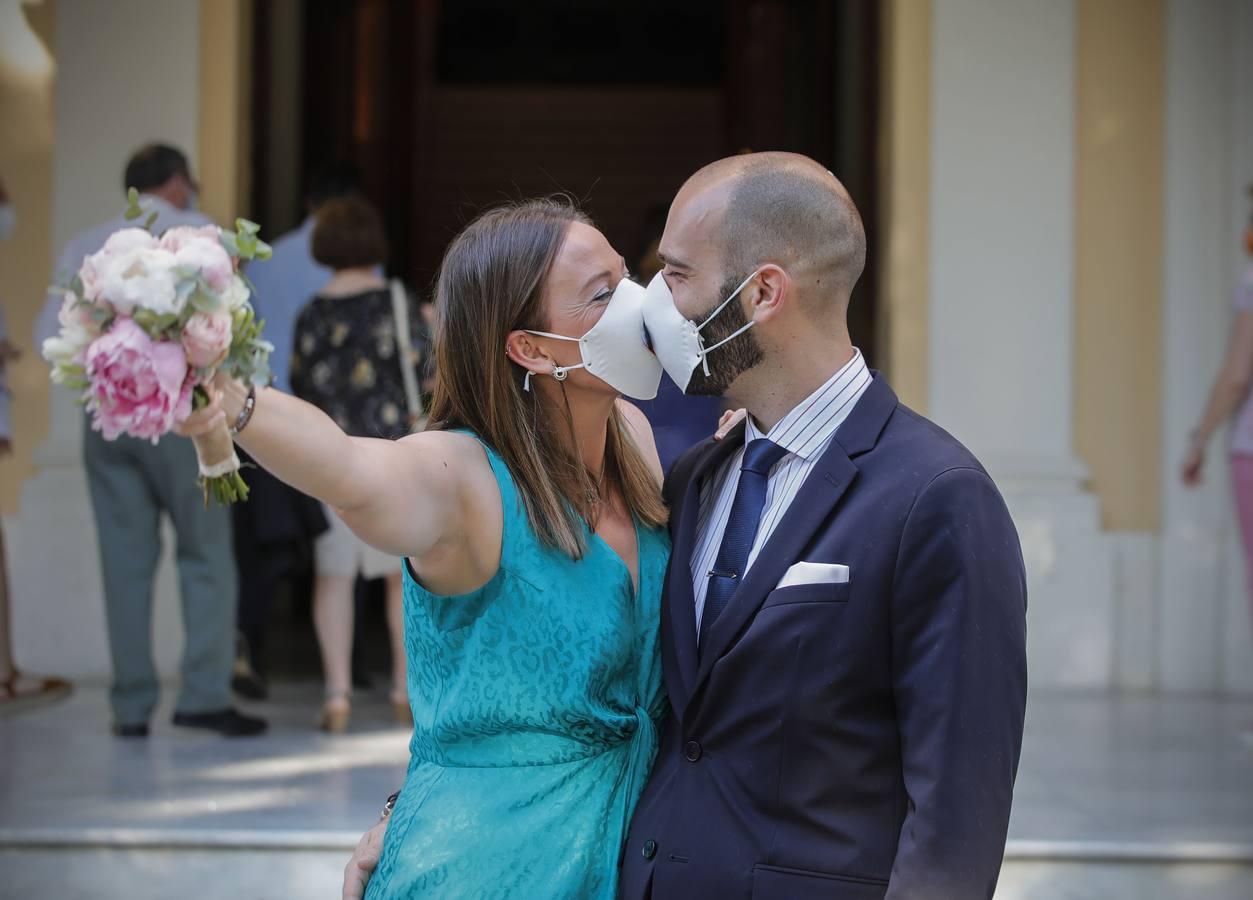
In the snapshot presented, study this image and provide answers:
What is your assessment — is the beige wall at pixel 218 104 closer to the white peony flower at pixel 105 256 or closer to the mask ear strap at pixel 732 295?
the mask ear strap at pixel 732 295

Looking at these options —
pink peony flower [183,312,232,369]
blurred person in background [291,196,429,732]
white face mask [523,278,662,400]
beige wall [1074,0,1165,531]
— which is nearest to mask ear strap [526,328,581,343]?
white face mask [523,278,662,400]

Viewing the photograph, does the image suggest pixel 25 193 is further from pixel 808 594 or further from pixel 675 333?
pixel 808 594

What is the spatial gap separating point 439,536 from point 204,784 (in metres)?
2.90

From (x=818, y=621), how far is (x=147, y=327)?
2.82ft

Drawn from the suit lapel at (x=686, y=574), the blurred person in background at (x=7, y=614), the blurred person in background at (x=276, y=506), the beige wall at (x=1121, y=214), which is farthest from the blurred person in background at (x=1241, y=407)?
the blurred person in background at (x=7, y=614)

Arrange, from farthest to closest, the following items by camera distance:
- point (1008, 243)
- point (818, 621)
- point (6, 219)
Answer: point (1008, 243)
point (6, 219)
point (818, 621)

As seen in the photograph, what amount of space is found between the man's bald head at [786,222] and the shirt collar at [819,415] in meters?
0.12

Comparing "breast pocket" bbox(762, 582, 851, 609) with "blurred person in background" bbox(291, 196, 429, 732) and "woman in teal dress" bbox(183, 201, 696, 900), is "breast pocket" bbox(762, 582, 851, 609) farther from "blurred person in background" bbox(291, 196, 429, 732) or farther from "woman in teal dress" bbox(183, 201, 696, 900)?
"blurred person in background" bbox(291, 196, 429, 732)

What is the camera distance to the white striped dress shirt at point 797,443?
2047 mm

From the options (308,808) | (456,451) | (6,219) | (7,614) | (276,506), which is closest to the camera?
(456,451)

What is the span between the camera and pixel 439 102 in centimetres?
1389

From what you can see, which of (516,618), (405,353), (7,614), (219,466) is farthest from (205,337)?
(7,614)

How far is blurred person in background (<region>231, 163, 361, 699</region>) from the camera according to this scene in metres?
5.45

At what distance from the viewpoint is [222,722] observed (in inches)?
206
